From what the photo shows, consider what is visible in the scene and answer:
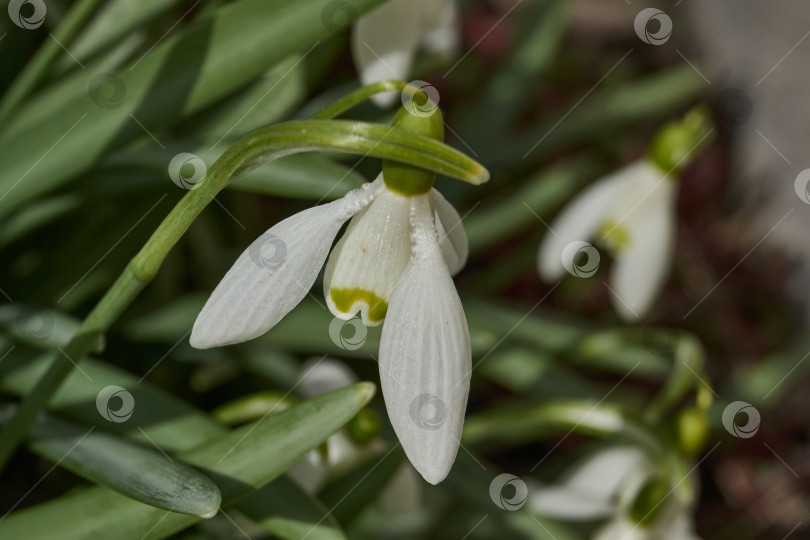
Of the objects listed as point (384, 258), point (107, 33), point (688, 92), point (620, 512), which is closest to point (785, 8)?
point (688, 92)
